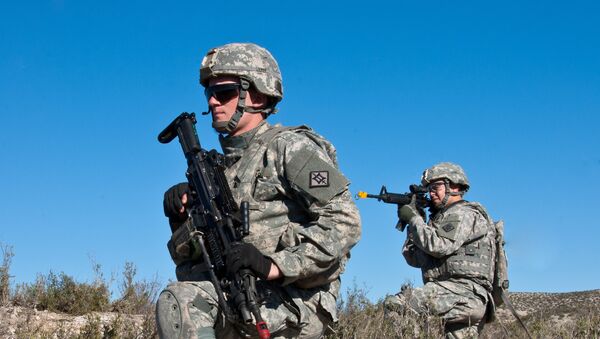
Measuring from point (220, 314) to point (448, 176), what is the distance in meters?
5.35

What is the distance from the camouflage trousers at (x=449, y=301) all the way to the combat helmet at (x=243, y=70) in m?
3.89

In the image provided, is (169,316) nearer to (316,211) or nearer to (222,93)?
(316,211)

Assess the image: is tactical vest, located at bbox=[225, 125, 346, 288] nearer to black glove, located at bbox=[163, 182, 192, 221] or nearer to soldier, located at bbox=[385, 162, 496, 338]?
black glove, located at bbox=[163, 182, 192, 221]

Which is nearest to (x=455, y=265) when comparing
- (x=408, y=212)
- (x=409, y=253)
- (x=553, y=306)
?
(x=409, y=253)

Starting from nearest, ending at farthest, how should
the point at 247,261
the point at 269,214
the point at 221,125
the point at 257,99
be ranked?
the point at 247,261, the point at 269,214, the point at 221,125, the point at 257,99

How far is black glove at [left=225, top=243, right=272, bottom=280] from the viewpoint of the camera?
4191 mm

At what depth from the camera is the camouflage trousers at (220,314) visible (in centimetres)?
421

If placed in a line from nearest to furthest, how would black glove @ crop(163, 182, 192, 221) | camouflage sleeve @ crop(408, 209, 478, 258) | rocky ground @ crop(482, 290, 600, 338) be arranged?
black glove @ crop(163, 182, 192, 221)
camouflage sleeve @ crop(408, 209, 478, 258)
rocky ground @ crop(482, 290, 600, 338)

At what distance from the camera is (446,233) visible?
344 inches

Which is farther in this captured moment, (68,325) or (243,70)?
(68,325)

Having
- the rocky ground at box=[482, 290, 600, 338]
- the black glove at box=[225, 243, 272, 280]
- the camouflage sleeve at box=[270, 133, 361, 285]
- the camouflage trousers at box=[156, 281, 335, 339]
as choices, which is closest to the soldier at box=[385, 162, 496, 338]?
the camouflage trousers at box=[156, 281, 335, 339]

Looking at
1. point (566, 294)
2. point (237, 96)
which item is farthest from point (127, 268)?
point (566, 294)

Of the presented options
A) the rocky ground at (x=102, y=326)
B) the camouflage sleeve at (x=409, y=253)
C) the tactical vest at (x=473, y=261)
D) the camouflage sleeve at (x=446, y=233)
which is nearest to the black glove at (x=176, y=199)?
the rocky ground at (x=102, y=326)

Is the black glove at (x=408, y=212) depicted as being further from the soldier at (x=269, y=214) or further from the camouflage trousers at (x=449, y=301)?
the soldier at (x=269, y=214)
